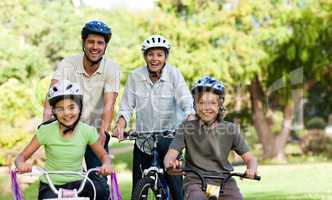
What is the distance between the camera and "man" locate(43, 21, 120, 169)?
6.55m

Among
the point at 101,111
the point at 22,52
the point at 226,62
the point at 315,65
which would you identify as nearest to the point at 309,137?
the point at 315,65

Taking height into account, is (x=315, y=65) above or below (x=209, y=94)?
above

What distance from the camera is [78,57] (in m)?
6.78

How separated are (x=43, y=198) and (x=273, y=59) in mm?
19530

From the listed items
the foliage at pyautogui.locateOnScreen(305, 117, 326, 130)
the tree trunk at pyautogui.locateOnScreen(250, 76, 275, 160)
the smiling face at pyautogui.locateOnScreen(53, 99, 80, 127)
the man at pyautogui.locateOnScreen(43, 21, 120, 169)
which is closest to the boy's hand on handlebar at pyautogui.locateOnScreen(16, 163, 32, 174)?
the smiling face at pyautogui.locateOnScreen(53, 99, 80, 127)

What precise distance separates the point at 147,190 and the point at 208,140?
1227mm

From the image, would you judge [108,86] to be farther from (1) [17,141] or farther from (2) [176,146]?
(1) [17,141]

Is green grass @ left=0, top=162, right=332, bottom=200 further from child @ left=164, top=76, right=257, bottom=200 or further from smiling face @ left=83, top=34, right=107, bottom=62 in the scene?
child @ left=164, top=76, right=257, bottom=200

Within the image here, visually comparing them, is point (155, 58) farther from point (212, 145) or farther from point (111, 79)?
point (212, 145)

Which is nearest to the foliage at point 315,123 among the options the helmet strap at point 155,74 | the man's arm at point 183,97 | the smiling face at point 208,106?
the man's arm at point 183,97

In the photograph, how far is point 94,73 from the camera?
6652 mm

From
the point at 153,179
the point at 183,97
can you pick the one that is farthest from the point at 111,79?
the point at 153,179

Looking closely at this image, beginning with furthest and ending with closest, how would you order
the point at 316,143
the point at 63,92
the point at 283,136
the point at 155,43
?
the point at 316,143
the point at 283,136
the point at 155,43
the point at 63,92

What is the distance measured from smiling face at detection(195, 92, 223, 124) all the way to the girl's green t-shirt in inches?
35.4
